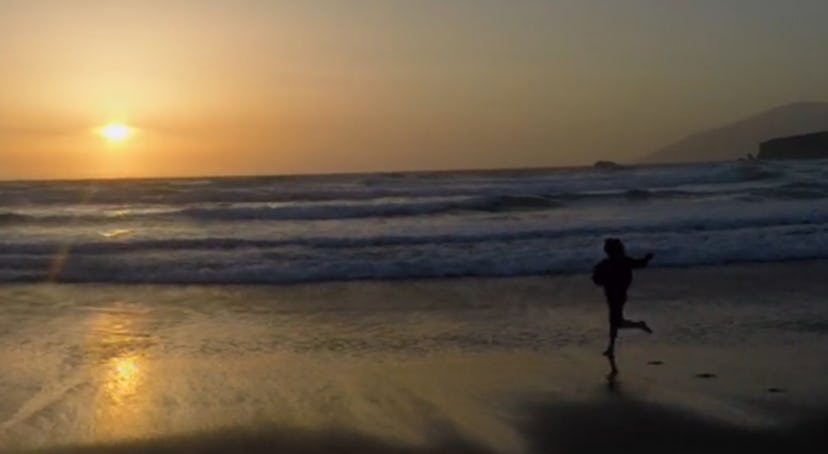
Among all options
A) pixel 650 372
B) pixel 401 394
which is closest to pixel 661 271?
pixel 650 372

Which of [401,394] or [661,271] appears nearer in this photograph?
[401,394]

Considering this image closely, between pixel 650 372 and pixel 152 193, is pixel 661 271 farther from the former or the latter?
pixel 152 193

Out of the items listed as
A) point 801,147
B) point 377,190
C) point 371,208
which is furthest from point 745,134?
point 371,208

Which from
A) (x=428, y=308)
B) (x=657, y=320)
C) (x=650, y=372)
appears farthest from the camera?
(x=428, y=308)

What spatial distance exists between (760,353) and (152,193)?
123ft

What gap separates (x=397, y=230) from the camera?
25031mm

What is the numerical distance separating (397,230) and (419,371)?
1514cm

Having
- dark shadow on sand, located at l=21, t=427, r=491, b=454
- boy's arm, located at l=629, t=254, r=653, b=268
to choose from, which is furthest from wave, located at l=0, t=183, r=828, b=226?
dark shadow on sand, located at l=21, t=427, r=491, b=454

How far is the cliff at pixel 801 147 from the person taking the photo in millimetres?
86750

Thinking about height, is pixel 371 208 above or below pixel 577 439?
above

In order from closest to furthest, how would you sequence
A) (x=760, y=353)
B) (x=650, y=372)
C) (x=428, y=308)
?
(x=650, y=372), (x=760, y=353), (x=428, y=308)

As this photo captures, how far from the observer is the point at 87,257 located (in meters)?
20.6

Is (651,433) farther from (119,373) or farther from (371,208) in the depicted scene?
(371,208)

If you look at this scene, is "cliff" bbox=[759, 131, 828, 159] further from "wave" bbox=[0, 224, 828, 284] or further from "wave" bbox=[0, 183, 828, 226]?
"wave" bbox=[0, 224, 828, 284]
